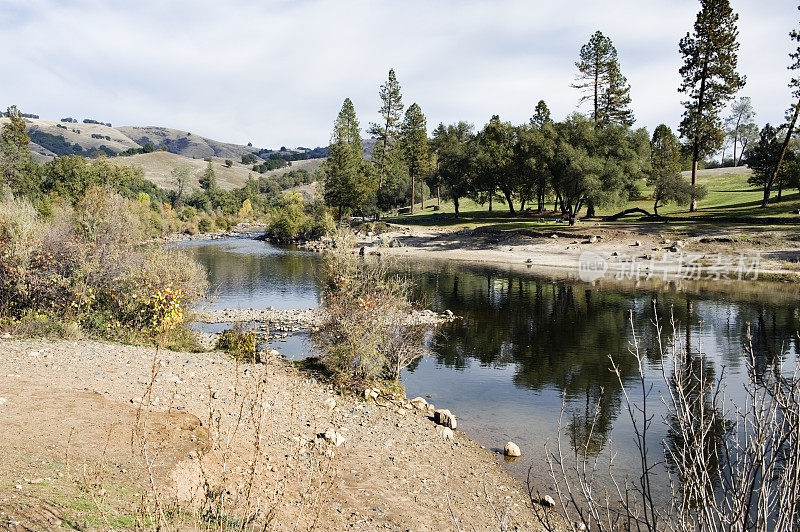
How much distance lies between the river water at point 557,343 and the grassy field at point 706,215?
11.9 m

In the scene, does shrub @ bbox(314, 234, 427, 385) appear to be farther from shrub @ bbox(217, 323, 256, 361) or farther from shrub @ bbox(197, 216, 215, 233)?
shrub @ bbox(197, 216, 215, 233)

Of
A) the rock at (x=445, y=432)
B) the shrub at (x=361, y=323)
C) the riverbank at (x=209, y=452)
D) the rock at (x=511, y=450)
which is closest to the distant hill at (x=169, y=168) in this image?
the shrub at (x=361, y=323)

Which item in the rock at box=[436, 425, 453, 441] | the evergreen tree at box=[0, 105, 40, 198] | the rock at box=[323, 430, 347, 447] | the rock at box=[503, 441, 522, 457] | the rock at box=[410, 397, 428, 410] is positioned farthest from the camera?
the evergreen tree at box=[0, 105, 40, 198]

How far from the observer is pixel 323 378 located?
14.5 metres

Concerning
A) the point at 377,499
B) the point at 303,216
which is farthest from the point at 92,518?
the point at 303,216

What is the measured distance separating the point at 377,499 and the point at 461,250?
45.8 m

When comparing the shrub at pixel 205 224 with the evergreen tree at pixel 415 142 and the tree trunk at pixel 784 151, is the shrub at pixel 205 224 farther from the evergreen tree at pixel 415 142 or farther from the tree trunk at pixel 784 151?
the tree trunk at pixel 784 151

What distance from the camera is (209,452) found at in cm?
859

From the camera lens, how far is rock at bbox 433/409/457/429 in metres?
13.0

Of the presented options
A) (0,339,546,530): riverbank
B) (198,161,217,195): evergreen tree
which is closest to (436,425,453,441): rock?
(0,339,546,530): riverbank

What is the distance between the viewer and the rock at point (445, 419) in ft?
42.6

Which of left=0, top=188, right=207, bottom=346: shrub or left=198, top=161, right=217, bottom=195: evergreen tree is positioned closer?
left=0, top=188, right=207, bottom=346: shrub

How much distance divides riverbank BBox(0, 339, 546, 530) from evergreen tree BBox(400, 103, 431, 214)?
6348cm

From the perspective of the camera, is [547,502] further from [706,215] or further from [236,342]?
[706,215]
